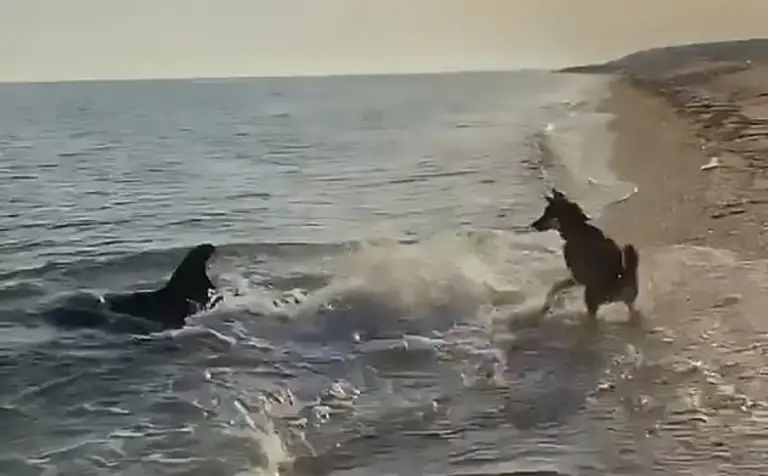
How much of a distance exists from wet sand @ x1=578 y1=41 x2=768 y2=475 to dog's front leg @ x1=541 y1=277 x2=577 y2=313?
0.08 metres

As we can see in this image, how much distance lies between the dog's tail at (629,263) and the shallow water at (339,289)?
1cm

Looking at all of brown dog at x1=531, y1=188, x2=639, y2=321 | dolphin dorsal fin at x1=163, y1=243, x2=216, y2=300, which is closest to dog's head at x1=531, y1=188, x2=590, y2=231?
brown dog at x1=531, y1=188, x2=639, y2=321

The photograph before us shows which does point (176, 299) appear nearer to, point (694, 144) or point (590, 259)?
point (590, 259)

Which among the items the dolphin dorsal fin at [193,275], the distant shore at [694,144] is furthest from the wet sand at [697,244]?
the dolphin dorsal fin at [193,275]

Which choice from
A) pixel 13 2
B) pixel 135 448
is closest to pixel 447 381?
pixel 135 448

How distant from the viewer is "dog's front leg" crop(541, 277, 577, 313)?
1.11m

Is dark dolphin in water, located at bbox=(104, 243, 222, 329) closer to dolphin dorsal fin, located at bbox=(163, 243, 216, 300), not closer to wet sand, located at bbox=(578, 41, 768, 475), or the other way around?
dolphin dorsal fin, located at bbox=(163, 243, 216, 300)

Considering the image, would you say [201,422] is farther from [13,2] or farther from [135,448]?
[13,2]

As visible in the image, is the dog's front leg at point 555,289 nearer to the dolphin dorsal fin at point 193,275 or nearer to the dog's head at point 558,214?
the dog's head at point 558,214

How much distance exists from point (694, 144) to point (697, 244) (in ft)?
0.41

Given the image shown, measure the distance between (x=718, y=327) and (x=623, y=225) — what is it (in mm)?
155

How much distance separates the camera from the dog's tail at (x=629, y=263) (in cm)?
112

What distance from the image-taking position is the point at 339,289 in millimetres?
1099

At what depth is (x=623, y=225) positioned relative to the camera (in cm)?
114
